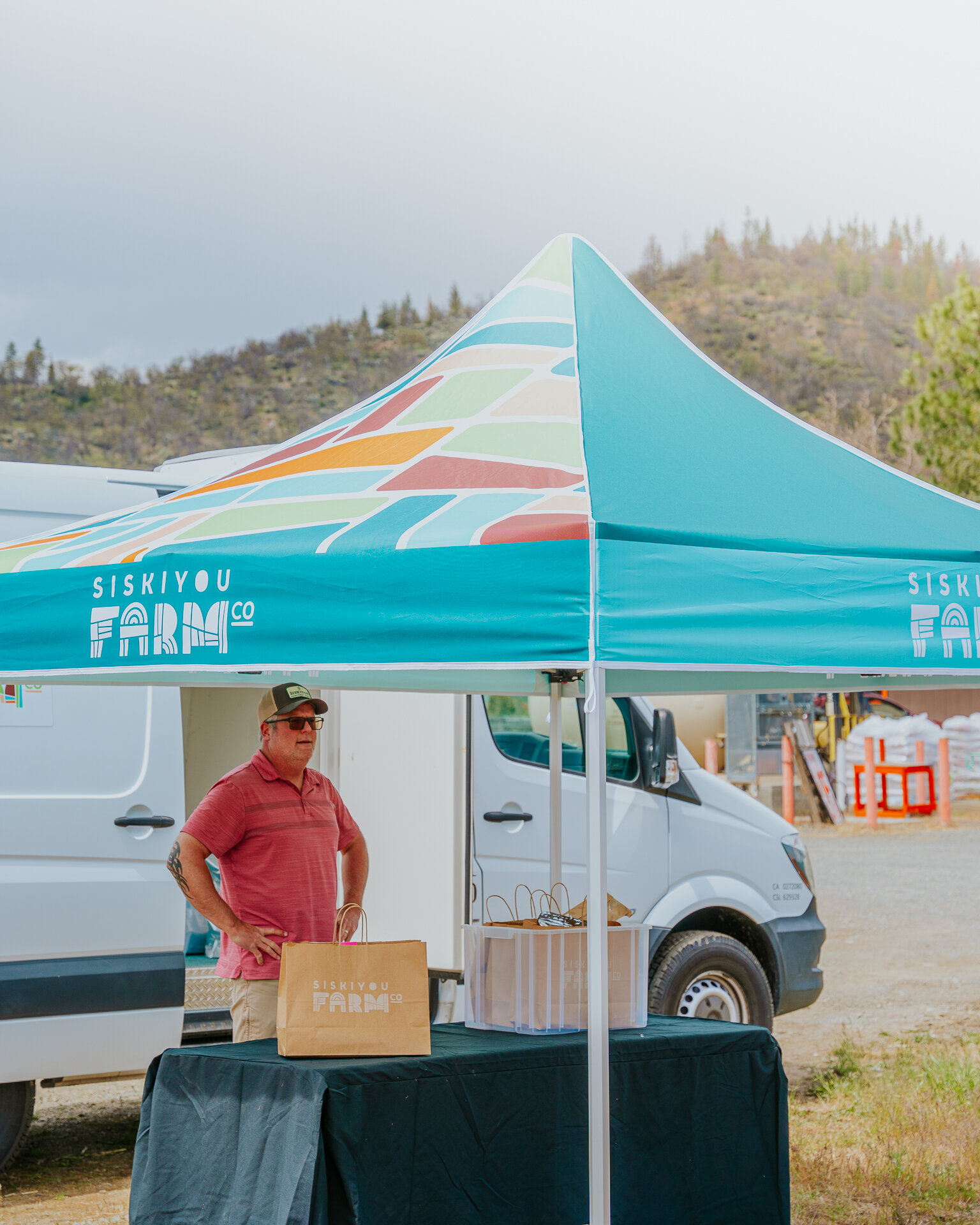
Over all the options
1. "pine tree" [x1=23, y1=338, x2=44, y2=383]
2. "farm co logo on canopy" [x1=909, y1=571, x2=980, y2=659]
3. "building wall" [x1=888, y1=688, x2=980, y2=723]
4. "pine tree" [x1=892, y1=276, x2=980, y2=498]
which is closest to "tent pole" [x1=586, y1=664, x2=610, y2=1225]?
"farm co logo on canopy" [x1=909, y1=571, x2=980, y2=659]

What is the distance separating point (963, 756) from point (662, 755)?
18012 millimetres

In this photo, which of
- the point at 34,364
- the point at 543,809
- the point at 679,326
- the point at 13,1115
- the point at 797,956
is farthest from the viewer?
the point at 679,326

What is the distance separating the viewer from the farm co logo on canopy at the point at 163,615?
3.55 metres

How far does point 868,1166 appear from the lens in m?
5.73

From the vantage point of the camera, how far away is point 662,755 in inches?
269

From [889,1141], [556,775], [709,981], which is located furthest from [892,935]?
[556,775]

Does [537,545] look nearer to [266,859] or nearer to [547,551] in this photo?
[547,551]

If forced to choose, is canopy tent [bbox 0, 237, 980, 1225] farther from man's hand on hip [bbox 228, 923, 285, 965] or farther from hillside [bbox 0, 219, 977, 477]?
hillside [bbox 0, 219, 977, 477]

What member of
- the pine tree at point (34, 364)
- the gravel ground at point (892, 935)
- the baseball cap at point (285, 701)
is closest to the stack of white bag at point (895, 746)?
the gravel ground at point (892, 935)

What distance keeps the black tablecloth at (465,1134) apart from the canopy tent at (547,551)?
465 millimetres

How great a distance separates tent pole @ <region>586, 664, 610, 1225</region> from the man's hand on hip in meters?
1.27

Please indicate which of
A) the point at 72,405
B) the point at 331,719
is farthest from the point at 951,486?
the point at 72,405

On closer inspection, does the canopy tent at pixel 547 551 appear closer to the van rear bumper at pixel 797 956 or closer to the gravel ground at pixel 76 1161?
the gravel ground at pixel 76 1161

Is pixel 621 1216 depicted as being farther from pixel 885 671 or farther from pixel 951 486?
pixel 951 486
